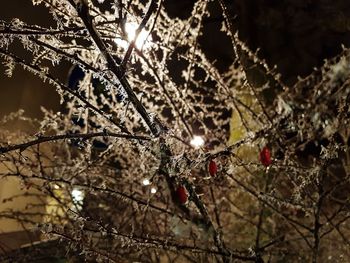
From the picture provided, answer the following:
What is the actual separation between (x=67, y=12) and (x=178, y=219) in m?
1.83

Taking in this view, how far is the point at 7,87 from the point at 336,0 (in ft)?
24.6

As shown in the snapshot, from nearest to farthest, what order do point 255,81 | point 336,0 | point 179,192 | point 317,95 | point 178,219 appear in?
point 317,95
point 179,192
point 178,219
point 336,0
point 255,81

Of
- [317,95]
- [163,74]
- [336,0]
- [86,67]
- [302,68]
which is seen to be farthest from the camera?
[302,68]

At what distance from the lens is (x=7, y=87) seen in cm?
1069

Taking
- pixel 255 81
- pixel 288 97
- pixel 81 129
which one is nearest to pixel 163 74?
pixel 288 97

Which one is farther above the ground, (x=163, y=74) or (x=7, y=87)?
(x=7, y=87)

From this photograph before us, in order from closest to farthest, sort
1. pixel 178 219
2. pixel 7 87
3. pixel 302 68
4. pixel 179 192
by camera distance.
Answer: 1. pixel 179 192
2. pixel 178 219
3. pixel 7 87
4. pixel 302 68

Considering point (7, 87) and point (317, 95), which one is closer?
point (317, 95)

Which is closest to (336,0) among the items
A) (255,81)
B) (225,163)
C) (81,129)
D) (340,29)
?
(340,29)

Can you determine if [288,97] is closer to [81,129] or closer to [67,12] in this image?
[67,12]

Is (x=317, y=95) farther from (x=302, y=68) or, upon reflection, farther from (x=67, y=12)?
(x=302, y=68)

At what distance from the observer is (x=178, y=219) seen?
144 inches

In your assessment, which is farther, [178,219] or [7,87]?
[7,87]

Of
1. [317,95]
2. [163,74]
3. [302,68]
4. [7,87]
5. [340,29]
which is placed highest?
[302,68]
